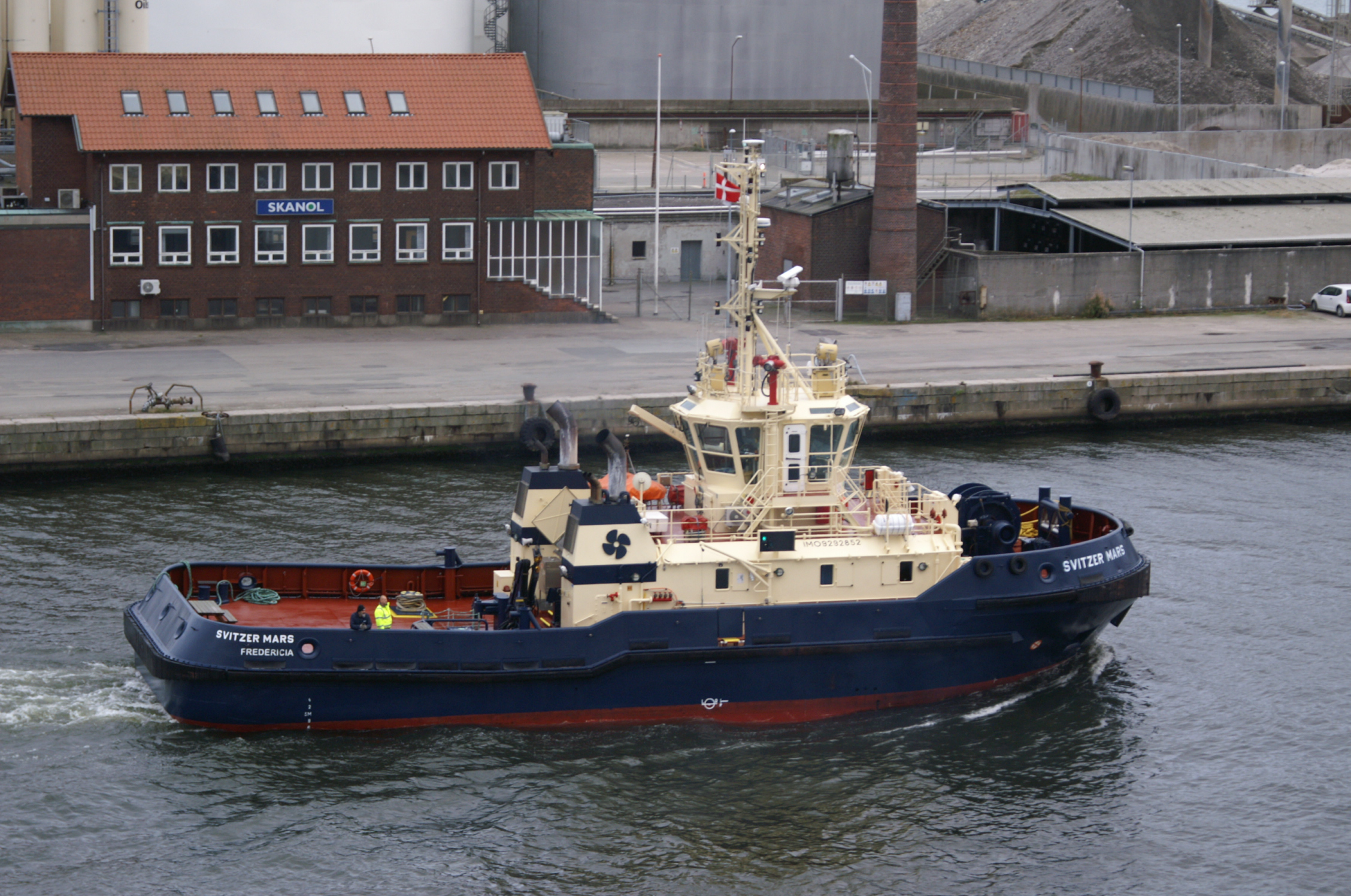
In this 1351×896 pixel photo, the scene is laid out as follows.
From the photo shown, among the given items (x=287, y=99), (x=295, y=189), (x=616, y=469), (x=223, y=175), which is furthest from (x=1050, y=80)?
(x=616, y=469)

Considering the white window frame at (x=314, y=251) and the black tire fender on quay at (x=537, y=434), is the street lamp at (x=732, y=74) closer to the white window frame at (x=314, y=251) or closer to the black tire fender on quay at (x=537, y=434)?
the white window frame at (x=314, y=251)

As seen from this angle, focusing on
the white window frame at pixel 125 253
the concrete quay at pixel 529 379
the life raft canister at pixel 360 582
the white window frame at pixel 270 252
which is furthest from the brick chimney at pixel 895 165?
the life raft canister at pixel 360 582

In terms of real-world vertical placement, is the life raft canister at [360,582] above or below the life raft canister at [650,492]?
below

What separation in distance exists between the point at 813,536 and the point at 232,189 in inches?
1069

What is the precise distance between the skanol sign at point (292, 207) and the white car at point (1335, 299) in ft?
99.0

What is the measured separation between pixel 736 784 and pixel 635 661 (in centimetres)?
220

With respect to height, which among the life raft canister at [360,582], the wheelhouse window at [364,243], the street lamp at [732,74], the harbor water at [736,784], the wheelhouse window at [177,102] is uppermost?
the street lamp at [732,74]

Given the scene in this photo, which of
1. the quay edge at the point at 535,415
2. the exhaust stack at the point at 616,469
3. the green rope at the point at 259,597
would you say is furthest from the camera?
the quay edge at the point at 535,415

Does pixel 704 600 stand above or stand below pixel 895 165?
below

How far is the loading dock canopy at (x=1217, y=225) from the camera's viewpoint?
51.4 metres

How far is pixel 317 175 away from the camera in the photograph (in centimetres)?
4522

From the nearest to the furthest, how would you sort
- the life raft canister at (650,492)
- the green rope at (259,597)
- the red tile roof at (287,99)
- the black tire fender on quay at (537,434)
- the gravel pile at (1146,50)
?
the life raft canister at (650,492), the green rope at (259,597), the black tire fender on quay at (537,434), the red tile roof at (287,99), the gravel pile at (1146,50)

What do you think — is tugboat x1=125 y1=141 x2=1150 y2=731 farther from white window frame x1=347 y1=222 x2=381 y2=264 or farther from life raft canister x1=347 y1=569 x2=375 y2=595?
white window frame x1=347 y1=222 x2=381 y2=264

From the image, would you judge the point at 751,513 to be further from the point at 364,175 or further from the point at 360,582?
the point at 364,175
